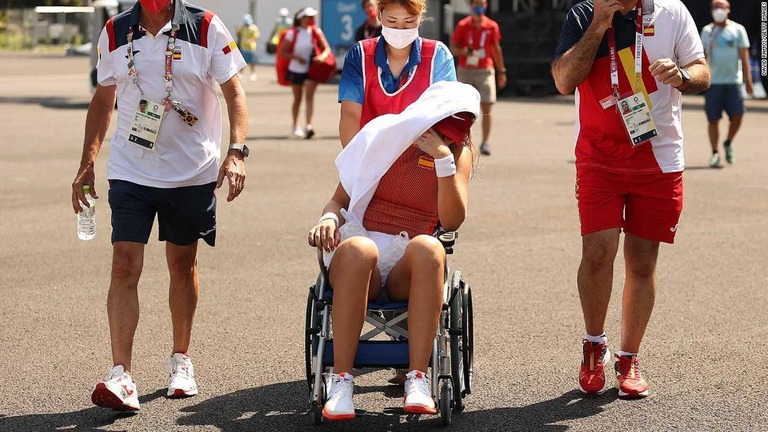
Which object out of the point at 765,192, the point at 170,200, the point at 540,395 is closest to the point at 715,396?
the point at 540,395

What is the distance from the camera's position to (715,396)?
560 cm

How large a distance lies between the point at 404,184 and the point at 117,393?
1.39 m

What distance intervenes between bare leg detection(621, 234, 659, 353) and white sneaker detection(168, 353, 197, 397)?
187 cm

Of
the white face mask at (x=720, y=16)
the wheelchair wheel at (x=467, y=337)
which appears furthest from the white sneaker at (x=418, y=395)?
the white face mask at (x=720, y=16)

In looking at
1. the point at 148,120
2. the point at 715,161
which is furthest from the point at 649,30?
the point at 715,161

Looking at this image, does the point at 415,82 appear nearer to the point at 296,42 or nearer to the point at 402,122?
the point at 402,122

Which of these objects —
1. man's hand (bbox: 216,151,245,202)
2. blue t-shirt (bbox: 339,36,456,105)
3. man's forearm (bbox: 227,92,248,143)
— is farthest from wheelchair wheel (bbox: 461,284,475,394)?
man's forearm (bbox: 227,92,248,143)

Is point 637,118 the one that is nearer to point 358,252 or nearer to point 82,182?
point 358,252

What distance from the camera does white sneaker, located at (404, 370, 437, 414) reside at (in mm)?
4828

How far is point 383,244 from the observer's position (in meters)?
5.21

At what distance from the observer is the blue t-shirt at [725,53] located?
49.4 ft

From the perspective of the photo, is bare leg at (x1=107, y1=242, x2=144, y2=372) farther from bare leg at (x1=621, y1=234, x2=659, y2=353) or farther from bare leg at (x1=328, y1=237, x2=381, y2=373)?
bare leg at (x1=621, y1=234, x2=659, y2=353)

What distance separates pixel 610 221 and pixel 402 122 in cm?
108

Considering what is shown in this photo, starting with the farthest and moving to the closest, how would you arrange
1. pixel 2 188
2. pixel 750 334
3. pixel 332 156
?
pixel 332 156 → pixel 2 188 → pixel 750 334
